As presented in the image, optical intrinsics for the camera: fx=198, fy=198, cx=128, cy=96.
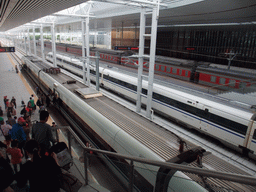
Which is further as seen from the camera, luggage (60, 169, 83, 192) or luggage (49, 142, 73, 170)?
luggage (49, 142, 73, 170)

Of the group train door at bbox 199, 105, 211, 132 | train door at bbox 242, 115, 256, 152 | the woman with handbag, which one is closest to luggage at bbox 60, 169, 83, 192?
the woman with handbag

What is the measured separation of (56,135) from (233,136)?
23.1 feet

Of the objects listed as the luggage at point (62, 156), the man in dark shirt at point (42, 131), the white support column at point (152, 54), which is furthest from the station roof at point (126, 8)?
the luggage at point (62, 156)

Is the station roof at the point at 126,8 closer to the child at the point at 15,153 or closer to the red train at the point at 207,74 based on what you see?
the red train at the point at 207,74

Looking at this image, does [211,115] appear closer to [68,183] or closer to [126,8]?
[68,183]

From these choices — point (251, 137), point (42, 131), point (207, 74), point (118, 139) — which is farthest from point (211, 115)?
point (42, 131)

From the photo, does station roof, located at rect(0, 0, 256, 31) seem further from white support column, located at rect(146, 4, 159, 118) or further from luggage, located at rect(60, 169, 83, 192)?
luggage, located at rect(60, 169, 83, 192)

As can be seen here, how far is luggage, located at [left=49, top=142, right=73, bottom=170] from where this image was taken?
4035mm

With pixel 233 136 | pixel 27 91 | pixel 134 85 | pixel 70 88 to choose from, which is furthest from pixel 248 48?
pixel 27 91

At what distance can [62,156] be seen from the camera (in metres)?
4.07

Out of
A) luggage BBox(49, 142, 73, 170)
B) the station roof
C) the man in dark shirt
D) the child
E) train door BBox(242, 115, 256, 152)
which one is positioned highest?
the station roof

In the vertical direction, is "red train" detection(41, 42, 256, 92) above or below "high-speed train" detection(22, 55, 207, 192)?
above

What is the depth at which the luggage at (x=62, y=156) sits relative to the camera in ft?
13.2

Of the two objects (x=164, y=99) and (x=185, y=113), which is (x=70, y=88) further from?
(x=185, y=113)
